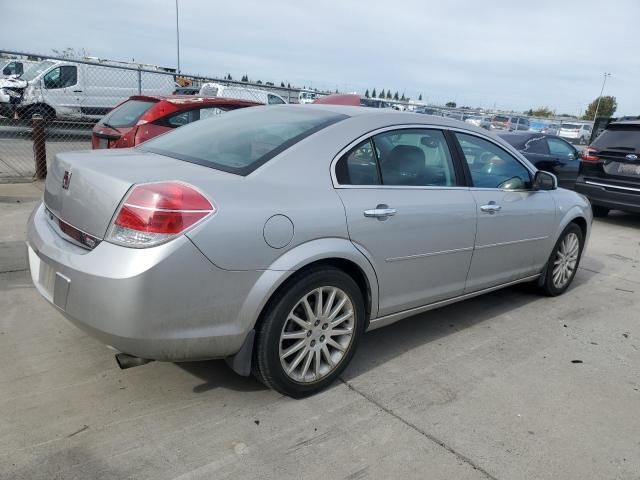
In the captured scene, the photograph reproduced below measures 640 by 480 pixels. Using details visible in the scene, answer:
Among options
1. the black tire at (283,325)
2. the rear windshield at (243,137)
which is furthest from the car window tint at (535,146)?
the black tire at (283,325)

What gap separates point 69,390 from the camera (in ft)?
9.16

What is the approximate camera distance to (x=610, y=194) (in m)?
8.41

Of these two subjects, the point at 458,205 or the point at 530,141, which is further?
the point at 530,141

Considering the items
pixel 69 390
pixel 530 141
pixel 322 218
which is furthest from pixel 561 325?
pixel 530 141

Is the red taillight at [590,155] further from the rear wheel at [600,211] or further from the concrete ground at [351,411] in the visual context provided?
the concrete ground at [351,411]

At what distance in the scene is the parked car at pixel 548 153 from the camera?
922 centimetres

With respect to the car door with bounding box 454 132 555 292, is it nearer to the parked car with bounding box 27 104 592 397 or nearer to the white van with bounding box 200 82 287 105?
the parked car with bounding box 27 104 592 397

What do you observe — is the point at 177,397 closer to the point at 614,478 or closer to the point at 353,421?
the point at 353,421

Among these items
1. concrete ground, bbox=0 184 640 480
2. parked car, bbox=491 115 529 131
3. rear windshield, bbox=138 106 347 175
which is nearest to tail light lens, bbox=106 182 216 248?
rear windshield, bbox=138 106 347 175

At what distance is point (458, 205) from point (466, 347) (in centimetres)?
101

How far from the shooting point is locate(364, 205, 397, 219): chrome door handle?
9.62 ft

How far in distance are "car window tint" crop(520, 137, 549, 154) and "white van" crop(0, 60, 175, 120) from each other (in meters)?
8.92

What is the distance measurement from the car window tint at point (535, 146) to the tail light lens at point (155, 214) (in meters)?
8.07

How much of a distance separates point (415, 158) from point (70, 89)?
1370 centimetres
